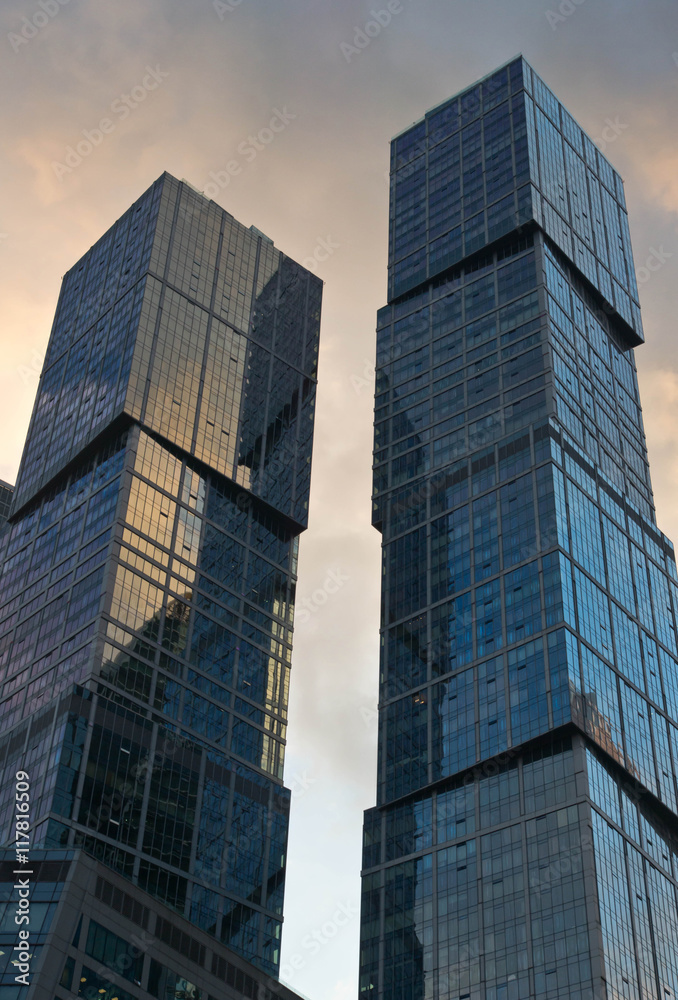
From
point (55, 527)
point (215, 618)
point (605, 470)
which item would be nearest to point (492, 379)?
point (605, 470)

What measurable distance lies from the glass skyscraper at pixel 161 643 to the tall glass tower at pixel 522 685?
660 inches

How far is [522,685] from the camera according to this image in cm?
15500

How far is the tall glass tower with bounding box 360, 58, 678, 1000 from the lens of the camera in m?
140

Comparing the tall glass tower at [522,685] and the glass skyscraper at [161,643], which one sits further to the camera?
the glass skyscraper at [161,643]

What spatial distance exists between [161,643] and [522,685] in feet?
151

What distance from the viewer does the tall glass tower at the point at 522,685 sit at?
5527 inches

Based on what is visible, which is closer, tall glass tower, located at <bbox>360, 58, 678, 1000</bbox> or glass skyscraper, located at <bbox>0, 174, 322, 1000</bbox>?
tall glass tower, located at <bbox>360, 58, 678, 1000</bbox>

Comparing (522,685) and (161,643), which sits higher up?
(161,643)

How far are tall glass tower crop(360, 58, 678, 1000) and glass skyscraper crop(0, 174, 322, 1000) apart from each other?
16754mm

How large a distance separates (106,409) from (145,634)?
36491mm

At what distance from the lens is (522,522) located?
552 feet

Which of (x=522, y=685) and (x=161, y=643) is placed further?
(x=161, y=643)

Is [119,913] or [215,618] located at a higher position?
[215,618]

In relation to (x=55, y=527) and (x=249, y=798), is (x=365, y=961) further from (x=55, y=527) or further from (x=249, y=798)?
(x=55, y=527)
